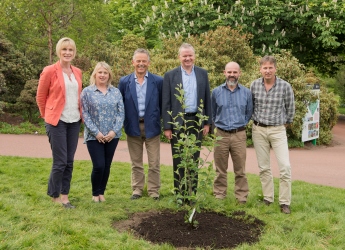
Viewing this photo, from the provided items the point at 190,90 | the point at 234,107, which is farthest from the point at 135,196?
the point at 234,107

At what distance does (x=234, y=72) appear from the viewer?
247 inches

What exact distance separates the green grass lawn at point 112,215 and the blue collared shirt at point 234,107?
46.7 inches

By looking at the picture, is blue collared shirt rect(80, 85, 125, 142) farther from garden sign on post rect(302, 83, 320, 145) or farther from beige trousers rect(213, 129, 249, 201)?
garden sign on post rect(302, 83, 320, 145)

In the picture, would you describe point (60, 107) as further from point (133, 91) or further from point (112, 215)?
point (112, 215)

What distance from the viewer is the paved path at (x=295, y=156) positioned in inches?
360

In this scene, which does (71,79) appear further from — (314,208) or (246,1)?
(246,1)

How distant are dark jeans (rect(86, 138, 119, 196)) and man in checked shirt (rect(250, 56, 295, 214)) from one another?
6.96 ft

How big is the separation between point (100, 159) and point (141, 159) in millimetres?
793

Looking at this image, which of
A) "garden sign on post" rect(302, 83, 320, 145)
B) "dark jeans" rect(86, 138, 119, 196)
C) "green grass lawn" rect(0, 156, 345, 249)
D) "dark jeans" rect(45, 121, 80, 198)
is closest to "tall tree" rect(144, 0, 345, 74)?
"garden sign on post" rect(302, 83, 320, 145)

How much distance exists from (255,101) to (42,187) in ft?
12.4

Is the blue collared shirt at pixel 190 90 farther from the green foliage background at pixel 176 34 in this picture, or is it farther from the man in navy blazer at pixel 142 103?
the green foliage background at pixel 176 34

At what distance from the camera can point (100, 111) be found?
598 centimetres

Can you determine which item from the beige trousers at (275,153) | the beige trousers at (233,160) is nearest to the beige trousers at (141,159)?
the beige trousers at (233,160)

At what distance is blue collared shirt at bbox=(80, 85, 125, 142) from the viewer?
592 cm
